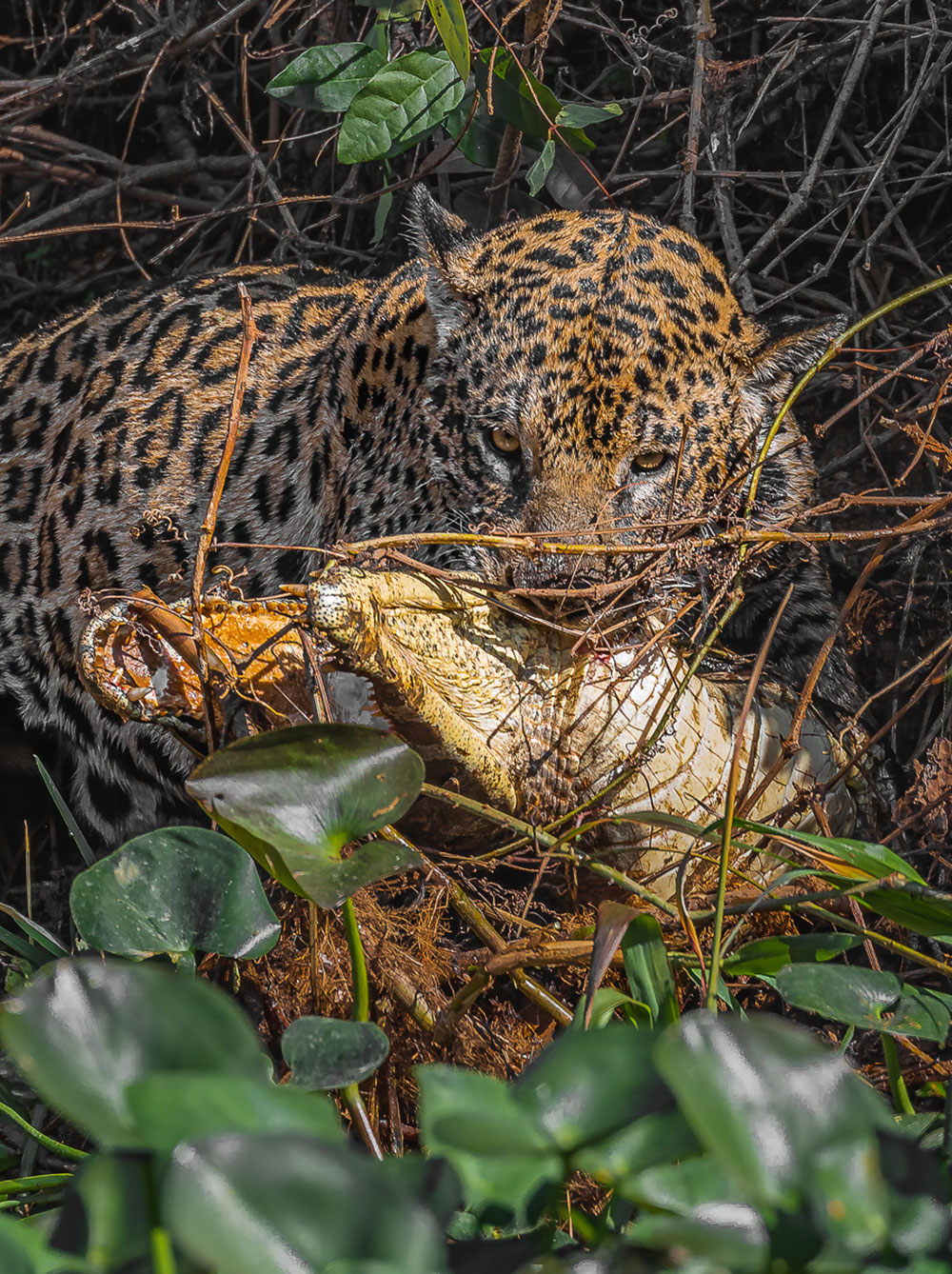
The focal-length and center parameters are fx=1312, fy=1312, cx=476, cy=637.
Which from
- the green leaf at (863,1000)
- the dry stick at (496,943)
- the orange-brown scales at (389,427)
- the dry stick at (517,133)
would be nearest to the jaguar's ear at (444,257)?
the orange-brown scales at (389,427)

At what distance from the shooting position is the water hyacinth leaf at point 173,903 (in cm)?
144

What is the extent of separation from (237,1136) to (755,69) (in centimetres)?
333

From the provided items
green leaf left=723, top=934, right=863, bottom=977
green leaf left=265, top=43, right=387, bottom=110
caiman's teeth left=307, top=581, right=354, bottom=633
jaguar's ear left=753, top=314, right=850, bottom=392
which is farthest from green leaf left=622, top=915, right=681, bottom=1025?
green leaf left=265, top=43, right=387, bottom=110

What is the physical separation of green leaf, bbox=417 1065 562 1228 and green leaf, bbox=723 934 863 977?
77cm

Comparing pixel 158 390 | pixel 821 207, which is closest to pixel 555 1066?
pixel 158 390

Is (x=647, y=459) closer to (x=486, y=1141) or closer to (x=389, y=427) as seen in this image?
(x=389, y=427)

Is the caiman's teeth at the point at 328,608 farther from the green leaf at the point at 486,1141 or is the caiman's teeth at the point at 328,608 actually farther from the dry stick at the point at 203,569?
the green leaf at the point at 486,1141

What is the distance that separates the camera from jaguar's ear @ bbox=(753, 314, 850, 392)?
2635 millimetres

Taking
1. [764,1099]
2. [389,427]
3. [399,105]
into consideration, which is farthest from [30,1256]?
[399,105]

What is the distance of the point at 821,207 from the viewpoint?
3.55 meters

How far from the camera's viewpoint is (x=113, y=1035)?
3.01ft

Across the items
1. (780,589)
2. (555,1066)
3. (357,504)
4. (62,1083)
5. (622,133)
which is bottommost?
(780,589)

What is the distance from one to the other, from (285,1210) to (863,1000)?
2.92ft

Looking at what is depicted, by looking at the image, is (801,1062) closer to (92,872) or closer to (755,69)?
(92,872)
